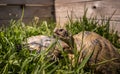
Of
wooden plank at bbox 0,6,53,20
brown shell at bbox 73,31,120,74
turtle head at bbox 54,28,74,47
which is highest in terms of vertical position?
wooden plank at bbox 0,6,53,20

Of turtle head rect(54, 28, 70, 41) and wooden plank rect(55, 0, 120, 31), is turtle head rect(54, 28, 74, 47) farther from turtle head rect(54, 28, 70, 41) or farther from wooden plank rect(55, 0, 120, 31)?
wooden plank rect(55, 0, 120, 31)

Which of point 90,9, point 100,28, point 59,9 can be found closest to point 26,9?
point 59,9

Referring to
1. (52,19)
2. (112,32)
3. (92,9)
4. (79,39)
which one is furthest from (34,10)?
(79,39)

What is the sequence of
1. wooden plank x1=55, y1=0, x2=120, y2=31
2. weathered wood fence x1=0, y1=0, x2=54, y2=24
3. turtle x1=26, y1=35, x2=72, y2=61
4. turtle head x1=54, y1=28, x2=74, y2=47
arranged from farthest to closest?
1. weathered wood fence x1=0, y1=0, x2=54, y2=24
2. wooden plank x1=55, y1=0, x2=120, y2=31
3. turtle head x1=54, y1=28, x2=74, y2=47
4. turtle x1=26, y1=35, x2=72, y2=61

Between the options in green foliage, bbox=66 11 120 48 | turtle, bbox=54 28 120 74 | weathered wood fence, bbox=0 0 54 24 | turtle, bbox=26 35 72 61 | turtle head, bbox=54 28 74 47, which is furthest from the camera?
weathered wood fence, bbox=0 0 54 24

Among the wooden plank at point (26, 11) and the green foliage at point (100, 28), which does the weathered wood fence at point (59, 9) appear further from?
the green foliage at point (100, 28)

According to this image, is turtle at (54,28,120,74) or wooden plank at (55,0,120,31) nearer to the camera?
turtle at (54,28,120,74)

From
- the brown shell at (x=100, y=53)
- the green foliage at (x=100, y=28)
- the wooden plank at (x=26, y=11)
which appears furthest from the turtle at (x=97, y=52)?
the wooden plank at (x=26, y=11)

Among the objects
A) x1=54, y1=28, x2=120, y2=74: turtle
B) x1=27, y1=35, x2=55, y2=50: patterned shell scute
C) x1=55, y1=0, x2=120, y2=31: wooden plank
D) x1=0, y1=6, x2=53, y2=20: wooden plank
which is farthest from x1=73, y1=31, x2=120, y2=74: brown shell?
x1=0, y1=6, x2=53, y2=20: wooden plank

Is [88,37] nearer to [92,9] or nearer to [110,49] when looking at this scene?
[110,49]

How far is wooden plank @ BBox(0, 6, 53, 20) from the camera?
15.1ft

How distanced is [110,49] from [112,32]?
1122mm

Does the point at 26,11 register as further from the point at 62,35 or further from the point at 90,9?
the point at 62,35

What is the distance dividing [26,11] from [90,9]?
136 cm
